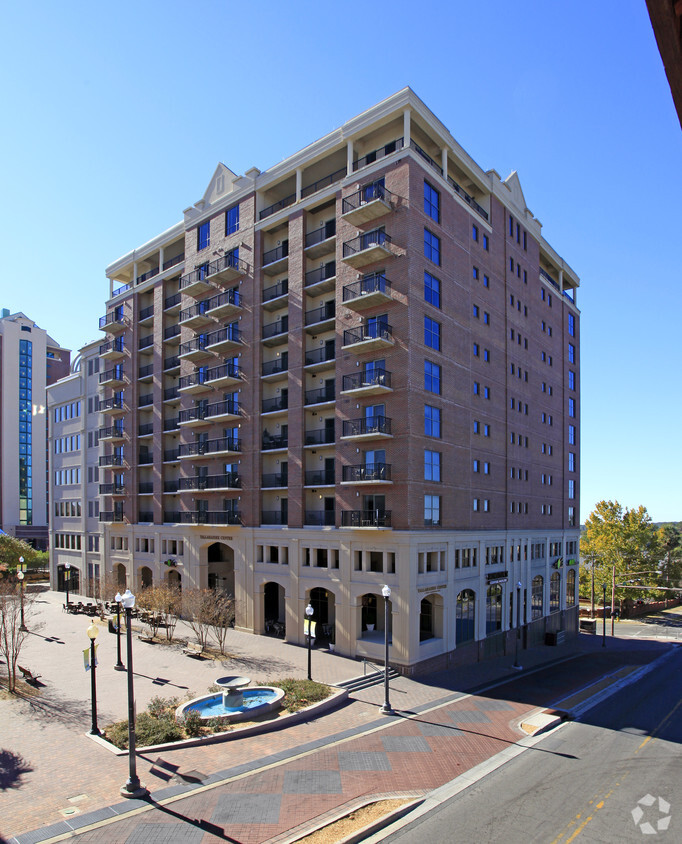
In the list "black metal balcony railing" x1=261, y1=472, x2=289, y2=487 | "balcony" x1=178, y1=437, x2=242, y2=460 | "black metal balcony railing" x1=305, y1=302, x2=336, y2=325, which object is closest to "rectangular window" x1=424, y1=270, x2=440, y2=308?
"black metal balcony railing" x1=305, y1=302, x2=336, y2=325

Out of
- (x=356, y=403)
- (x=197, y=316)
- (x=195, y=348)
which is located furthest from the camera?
(x=195, y=348)

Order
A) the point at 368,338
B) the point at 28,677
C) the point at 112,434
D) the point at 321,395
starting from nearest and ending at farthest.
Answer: the point at 28,677
the point at 368,338
the point at 321,395
the point at 112,434

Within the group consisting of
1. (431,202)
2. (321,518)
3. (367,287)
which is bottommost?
(321,518)

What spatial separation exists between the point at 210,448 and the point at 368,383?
610 inches

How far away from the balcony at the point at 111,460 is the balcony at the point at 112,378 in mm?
6825

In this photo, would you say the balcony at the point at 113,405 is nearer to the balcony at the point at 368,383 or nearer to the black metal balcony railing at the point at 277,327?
the black metal balcony railing at the point at 277,327

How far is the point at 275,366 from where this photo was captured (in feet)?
126

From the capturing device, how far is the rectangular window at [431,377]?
105ft

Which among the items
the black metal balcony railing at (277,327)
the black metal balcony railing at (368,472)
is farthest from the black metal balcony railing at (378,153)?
the black metal balcony railing at (368,472)

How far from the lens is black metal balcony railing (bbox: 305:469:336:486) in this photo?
34.3 metres

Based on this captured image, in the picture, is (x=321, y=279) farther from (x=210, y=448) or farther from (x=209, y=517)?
(x=209, y=517)

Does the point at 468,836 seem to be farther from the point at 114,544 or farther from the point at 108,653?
the point at 114,544

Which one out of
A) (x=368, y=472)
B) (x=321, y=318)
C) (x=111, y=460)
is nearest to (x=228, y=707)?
(x=368, y=472)

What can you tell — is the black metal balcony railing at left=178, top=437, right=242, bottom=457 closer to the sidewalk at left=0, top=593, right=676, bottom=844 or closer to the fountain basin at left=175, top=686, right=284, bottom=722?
the sidewalk at left=0, top=593, right=676, bottom=844
